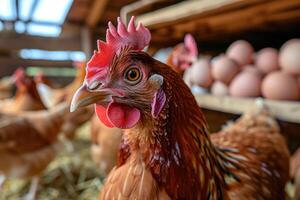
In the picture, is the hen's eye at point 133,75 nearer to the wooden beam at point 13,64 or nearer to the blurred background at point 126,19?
the blurred background at point 126,19

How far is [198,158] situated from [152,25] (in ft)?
3.18

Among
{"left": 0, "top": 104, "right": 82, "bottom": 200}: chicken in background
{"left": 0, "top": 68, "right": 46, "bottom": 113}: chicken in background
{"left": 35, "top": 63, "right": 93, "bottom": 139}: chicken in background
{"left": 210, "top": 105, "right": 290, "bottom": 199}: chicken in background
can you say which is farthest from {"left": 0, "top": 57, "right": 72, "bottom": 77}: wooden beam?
{"left": 210, "top": 105, "right": 290, "bottom": 199}: chicken in background

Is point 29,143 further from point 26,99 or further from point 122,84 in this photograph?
point 122,84

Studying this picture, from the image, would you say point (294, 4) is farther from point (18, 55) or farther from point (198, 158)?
point (18, 55)

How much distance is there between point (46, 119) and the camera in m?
1.77

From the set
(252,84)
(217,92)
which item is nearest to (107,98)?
(252,84)

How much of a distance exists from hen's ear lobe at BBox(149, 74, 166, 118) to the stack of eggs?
0.69 m

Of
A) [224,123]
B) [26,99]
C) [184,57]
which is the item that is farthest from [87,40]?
[184,57]

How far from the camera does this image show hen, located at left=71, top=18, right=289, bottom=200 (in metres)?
0.59

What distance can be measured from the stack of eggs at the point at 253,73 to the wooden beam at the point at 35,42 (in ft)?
8.57

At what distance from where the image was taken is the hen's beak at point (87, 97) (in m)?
0.57

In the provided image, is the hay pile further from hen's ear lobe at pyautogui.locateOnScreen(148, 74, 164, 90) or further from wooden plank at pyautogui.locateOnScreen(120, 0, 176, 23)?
hen's ear lobe at pyautogui.locateOnScreen(148, 74, 164, 90)

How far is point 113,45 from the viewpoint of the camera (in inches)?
23.9

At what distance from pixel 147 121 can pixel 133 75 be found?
11 centimetres
